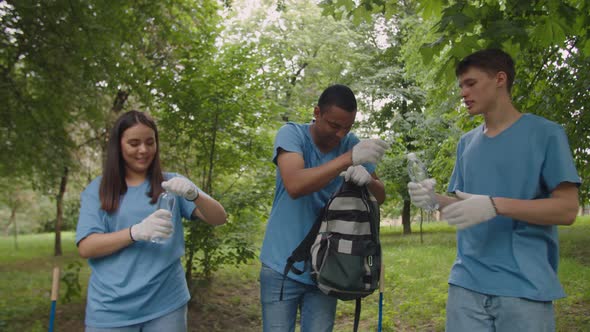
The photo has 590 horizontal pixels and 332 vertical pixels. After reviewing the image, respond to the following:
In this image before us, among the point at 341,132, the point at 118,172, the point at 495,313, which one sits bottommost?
the point at 495,313

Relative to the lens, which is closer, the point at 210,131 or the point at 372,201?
the point at 372,201

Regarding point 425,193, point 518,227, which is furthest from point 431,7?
point 518,227

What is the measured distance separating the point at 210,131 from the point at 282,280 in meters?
4.33

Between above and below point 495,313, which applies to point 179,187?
above

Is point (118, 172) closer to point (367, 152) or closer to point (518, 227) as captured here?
point (367, 152)

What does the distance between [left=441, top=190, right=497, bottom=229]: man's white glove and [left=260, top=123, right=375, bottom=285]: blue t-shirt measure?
2.05 ft

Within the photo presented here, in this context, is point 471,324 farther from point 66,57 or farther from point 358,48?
point 358,48

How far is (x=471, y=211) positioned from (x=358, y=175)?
54 cm

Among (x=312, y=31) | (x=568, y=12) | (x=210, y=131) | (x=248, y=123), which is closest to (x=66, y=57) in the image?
(x=210, y=131)

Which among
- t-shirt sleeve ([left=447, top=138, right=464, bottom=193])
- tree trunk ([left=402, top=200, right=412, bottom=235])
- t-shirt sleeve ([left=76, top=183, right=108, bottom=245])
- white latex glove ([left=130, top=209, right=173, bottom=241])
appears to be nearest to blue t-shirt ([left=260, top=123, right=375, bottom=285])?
t-shirt sleeve ([left=447, top=138, right=464, bottom=193])

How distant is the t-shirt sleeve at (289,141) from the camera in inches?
93.1

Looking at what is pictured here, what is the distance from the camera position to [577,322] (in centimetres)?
559

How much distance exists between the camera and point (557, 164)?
1949 millimetres

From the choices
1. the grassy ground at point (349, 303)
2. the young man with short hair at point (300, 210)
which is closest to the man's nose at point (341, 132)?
the young man with short hair at point (300, 210)
